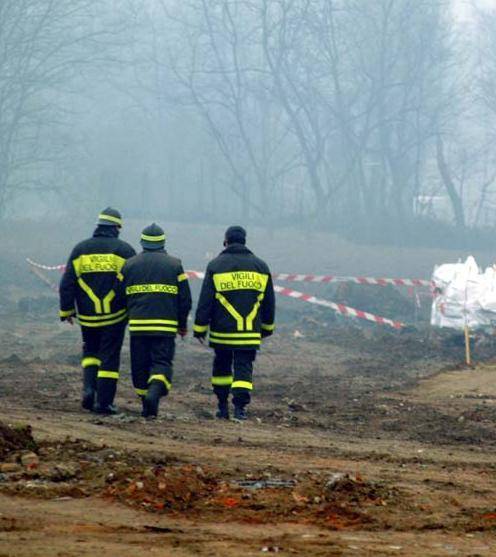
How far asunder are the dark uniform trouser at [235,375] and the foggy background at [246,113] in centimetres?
2885

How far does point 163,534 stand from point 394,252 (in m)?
37.8

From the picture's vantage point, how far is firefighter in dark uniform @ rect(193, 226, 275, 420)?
12.0m

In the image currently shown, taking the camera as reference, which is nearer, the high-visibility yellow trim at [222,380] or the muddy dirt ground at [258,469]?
the muddy dirt ground at [258,469]

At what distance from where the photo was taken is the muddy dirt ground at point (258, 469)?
253 inches

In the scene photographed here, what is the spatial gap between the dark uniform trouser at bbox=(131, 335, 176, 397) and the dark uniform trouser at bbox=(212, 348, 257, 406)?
0.53 m

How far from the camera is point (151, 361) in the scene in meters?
11.9

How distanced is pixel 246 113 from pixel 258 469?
46743mm

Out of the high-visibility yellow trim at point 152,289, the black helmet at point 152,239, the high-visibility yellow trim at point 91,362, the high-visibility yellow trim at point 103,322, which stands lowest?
the high-visibility yellow trim at point 91,362

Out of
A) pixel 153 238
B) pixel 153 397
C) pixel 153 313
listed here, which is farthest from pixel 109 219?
pixel 153 397

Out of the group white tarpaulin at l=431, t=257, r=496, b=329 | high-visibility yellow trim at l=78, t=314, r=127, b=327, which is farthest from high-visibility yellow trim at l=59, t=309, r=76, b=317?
white tarpaulin at l=431, t=257, r=496, b=329

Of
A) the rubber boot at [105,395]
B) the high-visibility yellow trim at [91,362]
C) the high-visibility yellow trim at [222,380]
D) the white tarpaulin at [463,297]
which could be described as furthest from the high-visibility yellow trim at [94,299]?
the white tarpaulin at [463,297]

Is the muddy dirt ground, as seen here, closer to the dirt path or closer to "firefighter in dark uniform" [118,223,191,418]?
the dirt path

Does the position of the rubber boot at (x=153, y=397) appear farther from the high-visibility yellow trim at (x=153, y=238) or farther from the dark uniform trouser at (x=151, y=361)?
the high-visibility yellow trim at (x=153, y=238)

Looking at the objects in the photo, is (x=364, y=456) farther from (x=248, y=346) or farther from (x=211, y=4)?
(x=211, y=4)
